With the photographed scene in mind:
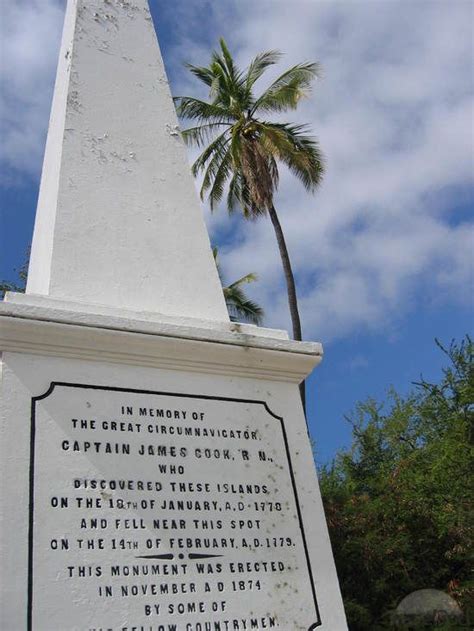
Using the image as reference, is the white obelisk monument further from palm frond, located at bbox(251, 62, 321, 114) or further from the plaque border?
palm frond, located at bbox(251, 62, 321, 114)

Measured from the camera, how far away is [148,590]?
9.72ft

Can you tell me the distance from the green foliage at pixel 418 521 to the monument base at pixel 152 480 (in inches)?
325

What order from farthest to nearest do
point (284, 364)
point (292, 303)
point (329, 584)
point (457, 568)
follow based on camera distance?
point (292, 303)
point (457, 568)
point (284, 364)
point (329, 584)

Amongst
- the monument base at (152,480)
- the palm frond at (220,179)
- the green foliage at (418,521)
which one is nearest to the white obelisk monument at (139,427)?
the monument base at (152,480)

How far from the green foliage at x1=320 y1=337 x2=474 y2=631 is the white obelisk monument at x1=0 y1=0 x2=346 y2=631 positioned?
828cm

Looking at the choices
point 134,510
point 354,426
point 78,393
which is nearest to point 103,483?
point 134,510

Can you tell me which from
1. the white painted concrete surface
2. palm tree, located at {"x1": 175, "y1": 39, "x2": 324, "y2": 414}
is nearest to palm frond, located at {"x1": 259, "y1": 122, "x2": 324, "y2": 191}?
palm tree, located at {"x1": 175, "y1": 39, "x2": 324, "y2": 414}

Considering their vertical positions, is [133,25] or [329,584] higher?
[133,25]

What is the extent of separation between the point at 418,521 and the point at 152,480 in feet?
36.0

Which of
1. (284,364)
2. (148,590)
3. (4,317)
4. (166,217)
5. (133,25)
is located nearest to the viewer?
(148,590)

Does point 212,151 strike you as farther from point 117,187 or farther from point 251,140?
point 117,187

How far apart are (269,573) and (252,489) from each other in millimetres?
411

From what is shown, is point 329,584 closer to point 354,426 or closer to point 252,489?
point 252,489

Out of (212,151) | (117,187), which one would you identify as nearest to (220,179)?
(212,151)
